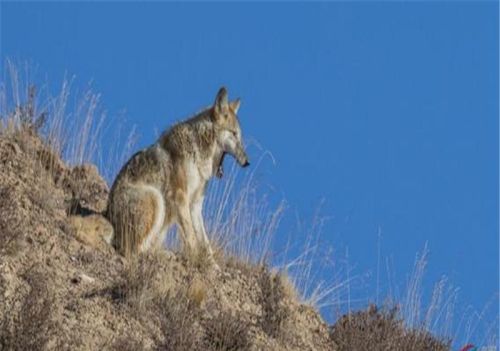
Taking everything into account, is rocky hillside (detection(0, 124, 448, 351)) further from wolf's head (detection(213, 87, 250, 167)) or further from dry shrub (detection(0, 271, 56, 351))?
wolf's head (detection(213, 87, 250, 167))

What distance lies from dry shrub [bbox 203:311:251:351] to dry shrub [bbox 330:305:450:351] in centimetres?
181

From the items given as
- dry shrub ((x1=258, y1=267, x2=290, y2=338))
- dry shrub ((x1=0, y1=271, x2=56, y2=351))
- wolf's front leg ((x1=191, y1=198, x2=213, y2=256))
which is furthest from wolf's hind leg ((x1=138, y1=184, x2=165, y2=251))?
dry shrub ((x1=0, y1=271, x2=56, y2=351))

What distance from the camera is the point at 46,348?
39.7 ft

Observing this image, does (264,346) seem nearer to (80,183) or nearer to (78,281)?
(78,281)

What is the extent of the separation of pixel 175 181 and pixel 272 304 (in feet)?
5.75

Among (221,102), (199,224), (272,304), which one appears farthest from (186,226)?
(221,102)

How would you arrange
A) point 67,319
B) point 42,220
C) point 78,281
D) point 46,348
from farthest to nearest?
point 42,220, point 78,281, point 67,319, point 46,348

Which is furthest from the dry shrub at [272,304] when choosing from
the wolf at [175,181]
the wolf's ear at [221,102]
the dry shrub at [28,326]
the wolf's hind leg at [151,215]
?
the dry shrub at [28,326]

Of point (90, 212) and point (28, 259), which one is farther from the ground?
point (90, 212)

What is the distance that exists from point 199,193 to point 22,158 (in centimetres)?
213

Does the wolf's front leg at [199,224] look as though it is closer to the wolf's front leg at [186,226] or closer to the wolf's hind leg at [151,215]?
the wolf's front leg at [186,226]

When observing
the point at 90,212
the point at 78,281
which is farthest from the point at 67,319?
the point at 90,212

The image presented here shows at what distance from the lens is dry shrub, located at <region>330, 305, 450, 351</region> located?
15.7m

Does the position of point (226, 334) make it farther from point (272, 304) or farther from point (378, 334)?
point (378, 334)
